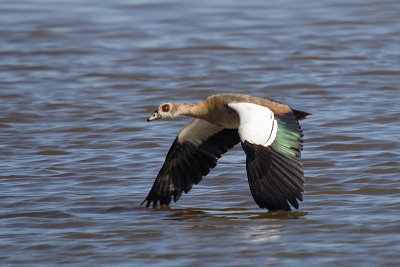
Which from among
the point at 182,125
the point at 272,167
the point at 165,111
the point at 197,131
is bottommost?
the point at 182,125

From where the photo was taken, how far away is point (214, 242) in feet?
22.9

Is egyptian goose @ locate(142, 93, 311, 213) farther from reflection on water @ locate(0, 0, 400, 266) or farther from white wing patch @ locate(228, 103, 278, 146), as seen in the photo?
reflection on water @ locate(0, 0, 400, 266)

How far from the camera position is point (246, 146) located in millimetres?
7141

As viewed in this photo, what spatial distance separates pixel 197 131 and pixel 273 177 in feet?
4.73

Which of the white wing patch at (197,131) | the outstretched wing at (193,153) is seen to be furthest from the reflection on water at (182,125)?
the white wing patch at (197,131)

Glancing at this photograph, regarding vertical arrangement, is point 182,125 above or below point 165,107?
below

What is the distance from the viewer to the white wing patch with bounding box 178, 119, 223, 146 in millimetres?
8352

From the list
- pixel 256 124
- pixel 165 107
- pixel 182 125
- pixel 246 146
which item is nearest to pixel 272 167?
pixel 246 146

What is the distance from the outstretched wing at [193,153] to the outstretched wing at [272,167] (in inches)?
44.1

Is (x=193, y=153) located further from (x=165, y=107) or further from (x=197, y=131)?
(x=165, y=107)

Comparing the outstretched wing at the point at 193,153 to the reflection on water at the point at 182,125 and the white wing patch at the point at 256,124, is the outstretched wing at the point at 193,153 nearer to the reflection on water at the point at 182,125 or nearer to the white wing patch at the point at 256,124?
the reflection on water at the point at 182,125

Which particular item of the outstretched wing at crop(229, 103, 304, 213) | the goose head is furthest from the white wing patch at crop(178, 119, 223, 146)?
the outstretched wing at crop(229, 103, 304, 213)

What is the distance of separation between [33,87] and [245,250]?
22.7ft

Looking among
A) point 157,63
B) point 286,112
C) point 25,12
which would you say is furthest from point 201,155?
point 25,12
